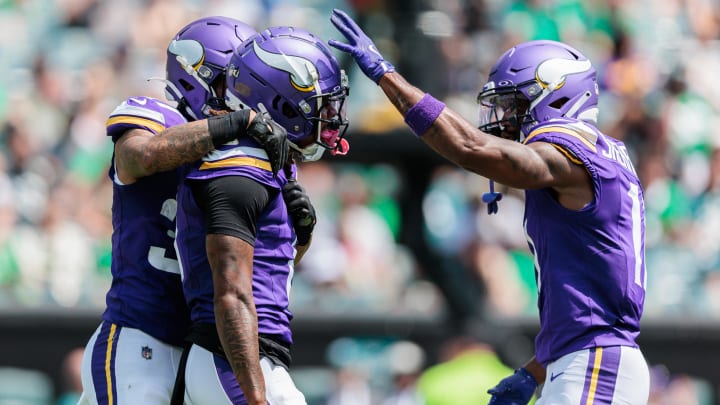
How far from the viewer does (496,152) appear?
5.24 metres

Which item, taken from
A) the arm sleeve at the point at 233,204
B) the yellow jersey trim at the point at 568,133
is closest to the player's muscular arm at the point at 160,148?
the arm sleeve at the point at 233,204

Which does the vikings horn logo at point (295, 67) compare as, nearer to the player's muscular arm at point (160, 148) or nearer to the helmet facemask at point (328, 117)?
the helmet facemask at point (328, 117)

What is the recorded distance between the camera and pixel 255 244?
16.5 ft

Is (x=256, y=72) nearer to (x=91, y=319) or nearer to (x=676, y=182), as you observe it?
(x=91, y=319)

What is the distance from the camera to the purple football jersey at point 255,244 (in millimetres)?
5008

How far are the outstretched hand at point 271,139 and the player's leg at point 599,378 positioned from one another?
4.58 feet

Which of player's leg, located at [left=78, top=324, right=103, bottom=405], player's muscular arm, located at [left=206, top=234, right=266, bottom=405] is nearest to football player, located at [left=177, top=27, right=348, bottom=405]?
player's muscular arm, located at [left=206, top=234, right=266, bottom=405]

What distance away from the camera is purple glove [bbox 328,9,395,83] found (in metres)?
5.35

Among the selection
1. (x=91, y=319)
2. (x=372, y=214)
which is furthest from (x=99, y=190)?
(x=372, y=214)

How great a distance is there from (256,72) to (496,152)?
1.00 metres

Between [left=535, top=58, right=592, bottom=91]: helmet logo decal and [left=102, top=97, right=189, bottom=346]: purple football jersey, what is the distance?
1.56m

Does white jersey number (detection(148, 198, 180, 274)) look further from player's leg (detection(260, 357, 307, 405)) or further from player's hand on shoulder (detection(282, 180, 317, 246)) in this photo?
player's leg (detection(260, 357, 307, 405))

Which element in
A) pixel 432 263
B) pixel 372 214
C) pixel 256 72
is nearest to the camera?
pixel 256 72

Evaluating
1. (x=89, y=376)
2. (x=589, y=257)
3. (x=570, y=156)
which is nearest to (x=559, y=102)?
(x=570, y=156)
